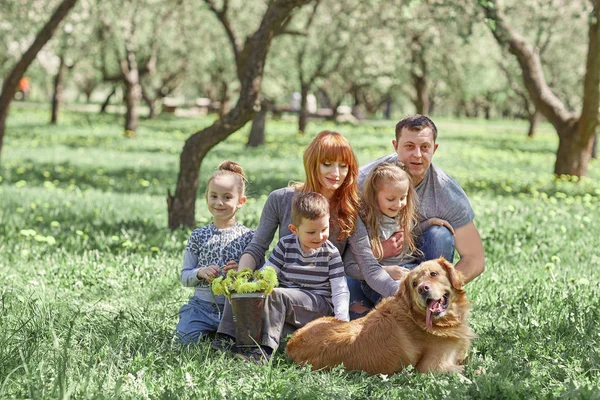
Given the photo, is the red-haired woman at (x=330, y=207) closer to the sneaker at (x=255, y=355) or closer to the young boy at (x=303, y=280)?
the young boy at (x=303, y=280)

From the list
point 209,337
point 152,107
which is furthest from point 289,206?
point 152,107

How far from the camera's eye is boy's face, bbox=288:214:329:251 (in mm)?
4480

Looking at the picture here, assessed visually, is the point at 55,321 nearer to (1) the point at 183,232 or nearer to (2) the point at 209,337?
(2) the point at 209,337

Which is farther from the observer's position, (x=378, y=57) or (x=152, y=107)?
(x=152, y=107)

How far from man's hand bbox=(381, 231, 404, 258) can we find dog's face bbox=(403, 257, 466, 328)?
0.82 metres

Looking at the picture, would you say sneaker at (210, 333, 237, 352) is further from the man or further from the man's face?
the man's face

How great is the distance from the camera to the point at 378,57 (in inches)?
1247

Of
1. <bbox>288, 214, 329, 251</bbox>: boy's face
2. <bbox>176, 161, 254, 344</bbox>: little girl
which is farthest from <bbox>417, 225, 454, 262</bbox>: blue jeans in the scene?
<bbox>176, 161, 254, 344</bbox>: little girl

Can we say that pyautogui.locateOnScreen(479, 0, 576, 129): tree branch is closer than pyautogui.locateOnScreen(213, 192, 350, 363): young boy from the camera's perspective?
No

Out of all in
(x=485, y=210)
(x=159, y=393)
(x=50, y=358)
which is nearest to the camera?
(x=159, y=393)

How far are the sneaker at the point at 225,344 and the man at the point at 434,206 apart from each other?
1168 mm

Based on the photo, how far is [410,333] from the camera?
13.4 feet

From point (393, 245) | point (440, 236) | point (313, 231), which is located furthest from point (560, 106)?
point (313, 231)

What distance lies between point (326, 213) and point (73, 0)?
756cm
